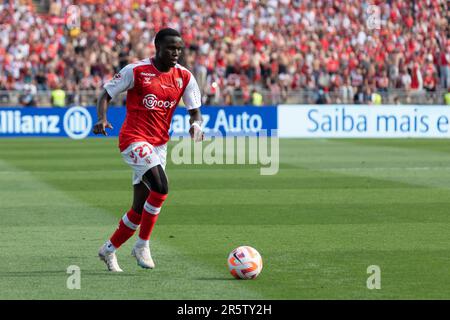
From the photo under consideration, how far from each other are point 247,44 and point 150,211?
29780mm

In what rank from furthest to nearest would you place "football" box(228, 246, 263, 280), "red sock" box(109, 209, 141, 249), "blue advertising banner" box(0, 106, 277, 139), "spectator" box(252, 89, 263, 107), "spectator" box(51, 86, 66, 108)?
"spectator" box(252, 89, 263, 107)
"spectator" box(51, 86, 66, 108)
"blue advertising banner" box(0, 106, 277, 139)
"red sock" box(109, 209, 141, 249)
"football" box(228, 246, 263, 280)

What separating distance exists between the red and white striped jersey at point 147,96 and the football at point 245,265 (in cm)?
156

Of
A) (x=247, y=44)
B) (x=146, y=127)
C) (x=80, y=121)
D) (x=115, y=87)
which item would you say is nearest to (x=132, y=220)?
(x=146, y=127)

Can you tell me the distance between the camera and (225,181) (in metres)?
20.7

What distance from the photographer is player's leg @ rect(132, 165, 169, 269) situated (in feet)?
33.9

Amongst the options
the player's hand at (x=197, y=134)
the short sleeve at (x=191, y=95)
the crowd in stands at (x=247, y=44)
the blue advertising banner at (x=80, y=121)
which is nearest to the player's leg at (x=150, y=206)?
the player's hand at (x=197, y=134)

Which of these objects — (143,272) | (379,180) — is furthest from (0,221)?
(379,180)

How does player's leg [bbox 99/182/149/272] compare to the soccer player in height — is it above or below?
below

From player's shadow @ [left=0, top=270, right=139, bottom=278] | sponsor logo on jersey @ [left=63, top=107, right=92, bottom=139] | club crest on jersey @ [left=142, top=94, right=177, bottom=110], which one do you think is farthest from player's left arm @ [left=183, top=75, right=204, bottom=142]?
sponsor logo on jersey @ [left=63, top=107, right=92, bottom=139]

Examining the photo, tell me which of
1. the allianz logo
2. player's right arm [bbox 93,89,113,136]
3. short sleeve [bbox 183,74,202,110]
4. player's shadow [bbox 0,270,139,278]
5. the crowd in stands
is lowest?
player's shadow [bbox 0,270,139,278]

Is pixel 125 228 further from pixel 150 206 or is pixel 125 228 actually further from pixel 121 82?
pixel 121 82

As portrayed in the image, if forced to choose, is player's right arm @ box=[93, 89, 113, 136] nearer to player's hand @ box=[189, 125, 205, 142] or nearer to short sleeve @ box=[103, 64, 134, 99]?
short sleeve @ box=[103, 64, 134, 99]

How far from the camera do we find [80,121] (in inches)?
1398

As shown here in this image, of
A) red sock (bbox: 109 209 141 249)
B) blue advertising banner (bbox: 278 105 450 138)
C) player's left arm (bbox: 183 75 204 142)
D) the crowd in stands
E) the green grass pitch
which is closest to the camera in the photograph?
the green grass pitch
